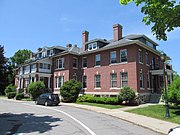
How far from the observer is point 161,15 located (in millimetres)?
8883

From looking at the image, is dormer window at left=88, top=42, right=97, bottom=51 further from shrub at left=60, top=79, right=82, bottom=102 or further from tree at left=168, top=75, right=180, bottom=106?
tree at left=168, top=75, right=180, bottom=106

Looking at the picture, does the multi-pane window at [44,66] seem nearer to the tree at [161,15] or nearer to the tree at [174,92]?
the tree at [174,92]

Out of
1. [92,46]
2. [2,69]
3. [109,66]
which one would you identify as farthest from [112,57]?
[2,69]

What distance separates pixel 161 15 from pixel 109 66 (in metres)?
19.6

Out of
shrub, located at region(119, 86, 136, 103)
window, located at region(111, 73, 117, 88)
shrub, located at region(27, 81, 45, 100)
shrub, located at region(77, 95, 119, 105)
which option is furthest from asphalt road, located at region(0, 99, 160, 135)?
shrub, located at region(27, 81, 45, 100)

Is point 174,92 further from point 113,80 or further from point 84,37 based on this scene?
point 84,37

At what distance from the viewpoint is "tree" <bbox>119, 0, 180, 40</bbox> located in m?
8.61

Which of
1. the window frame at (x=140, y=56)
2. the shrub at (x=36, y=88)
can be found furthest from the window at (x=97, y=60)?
the shrub at (x=36, y=88)

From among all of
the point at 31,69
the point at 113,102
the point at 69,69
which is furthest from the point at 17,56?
the point at 113,102

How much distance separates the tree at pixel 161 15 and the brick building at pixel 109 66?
51.1 ft

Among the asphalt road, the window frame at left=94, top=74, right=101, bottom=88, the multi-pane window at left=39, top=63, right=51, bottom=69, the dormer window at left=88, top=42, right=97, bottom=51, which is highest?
the dormer window at left=88, top=42, right=97, bottom=51

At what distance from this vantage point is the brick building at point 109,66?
85.3 ft

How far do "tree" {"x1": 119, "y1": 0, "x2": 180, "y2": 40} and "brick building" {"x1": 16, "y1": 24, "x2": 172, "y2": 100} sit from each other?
15.6m

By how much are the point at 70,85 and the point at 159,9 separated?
69.3 feet
